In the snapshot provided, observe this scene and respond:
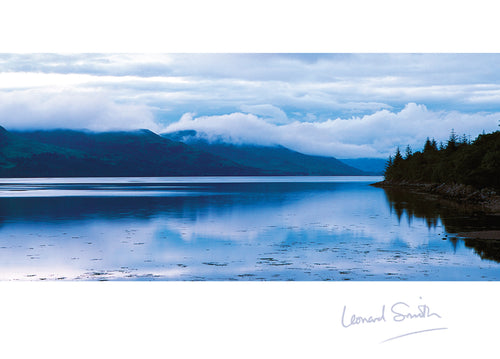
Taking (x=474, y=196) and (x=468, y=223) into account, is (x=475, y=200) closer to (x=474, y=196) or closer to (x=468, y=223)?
(x=474, y=196)

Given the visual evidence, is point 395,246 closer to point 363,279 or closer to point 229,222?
point 363,279

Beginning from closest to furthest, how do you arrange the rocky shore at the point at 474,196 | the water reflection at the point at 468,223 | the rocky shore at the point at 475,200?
the water reflection at the point at 468,223 → the rocky shore at the point at 475,200 → the rocky shore at the point at 474,196

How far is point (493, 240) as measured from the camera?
2836 cm

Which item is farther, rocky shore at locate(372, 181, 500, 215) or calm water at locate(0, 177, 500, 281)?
rocky shore at locate(372, 181, 500, 215)

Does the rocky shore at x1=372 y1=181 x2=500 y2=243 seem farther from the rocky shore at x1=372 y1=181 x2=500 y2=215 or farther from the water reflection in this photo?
the water reflection

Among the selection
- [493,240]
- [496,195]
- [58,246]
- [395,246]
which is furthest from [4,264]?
[496,195]
